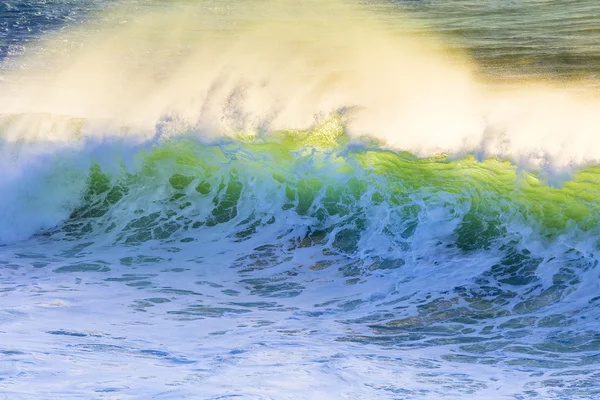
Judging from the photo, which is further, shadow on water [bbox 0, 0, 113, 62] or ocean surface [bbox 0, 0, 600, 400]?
shadow on water [bbox 0, 0, 113, 62]

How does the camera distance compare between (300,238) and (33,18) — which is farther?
(33,18)

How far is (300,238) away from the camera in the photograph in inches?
381

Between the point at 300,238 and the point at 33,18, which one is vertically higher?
the point at 33,18

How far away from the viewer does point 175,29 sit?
24109 millimetres

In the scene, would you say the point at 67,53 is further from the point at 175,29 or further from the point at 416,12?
the point at 416,12

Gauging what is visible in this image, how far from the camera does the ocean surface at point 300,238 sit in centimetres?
601

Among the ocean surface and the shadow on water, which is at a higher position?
the shadow on water

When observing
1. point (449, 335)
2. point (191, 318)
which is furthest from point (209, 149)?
point (449, 335)

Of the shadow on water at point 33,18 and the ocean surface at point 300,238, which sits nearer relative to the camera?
the ocean surface at point 300,238

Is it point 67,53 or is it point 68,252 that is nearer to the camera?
point 68,252

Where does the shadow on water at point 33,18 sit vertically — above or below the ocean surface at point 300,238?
above

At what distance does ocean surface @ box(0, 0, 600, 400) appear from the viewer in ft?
19.7

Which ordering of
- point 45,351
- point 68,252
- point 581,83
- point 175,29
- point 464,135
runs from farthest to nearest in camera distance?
1. point 175,29
2. point 581,83
3. point 464,135
4. point 68,252
5. point 45,351

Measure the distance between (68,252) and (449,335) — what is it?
4752 mm
